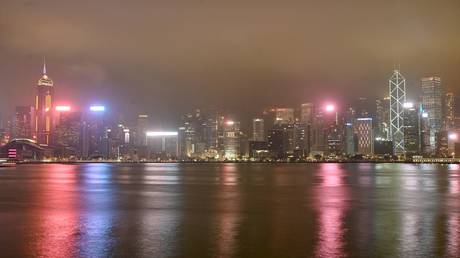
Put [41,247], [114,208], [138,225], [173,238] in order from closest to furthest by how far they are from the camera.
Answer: [41,247], [173,238], [138,225], [114,208]

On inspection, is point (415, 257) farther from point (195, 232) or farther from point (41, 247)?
point (41, 247)

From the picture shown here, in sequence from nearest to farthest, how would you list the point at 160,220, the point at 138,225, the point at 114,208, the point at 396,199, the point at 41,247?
the point at 41,247
the point at 138,225
the point at 160,220
the point at 114,208
the point at 396,199

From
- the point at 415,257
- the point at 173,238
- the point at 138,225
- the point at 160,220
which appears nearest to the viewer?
the point at 415,257

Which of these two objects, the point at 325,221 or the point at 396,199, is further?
the point at 396,199

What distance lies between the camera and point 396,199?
144ft

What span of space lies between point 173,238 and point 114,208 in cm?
1423

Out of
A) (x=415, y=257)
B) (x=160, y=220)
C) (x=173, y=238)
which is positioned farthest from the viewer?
(x=160, y=220)

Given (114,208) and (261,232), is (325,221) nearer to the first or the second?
(261,232)

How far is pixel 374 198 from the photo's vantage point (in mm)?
44781

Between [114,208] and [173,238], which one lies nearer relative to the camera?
[173,238]

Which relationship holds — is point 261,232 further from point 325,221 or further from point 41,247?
point 41,247

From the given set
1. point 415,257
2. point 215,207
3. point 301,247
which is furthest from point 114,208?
point 415,257

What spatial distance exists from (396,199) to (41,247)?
31005 millimetres

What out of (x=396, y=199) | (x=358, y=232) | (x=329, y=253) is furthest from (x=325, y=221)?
(x=396, y=199)
